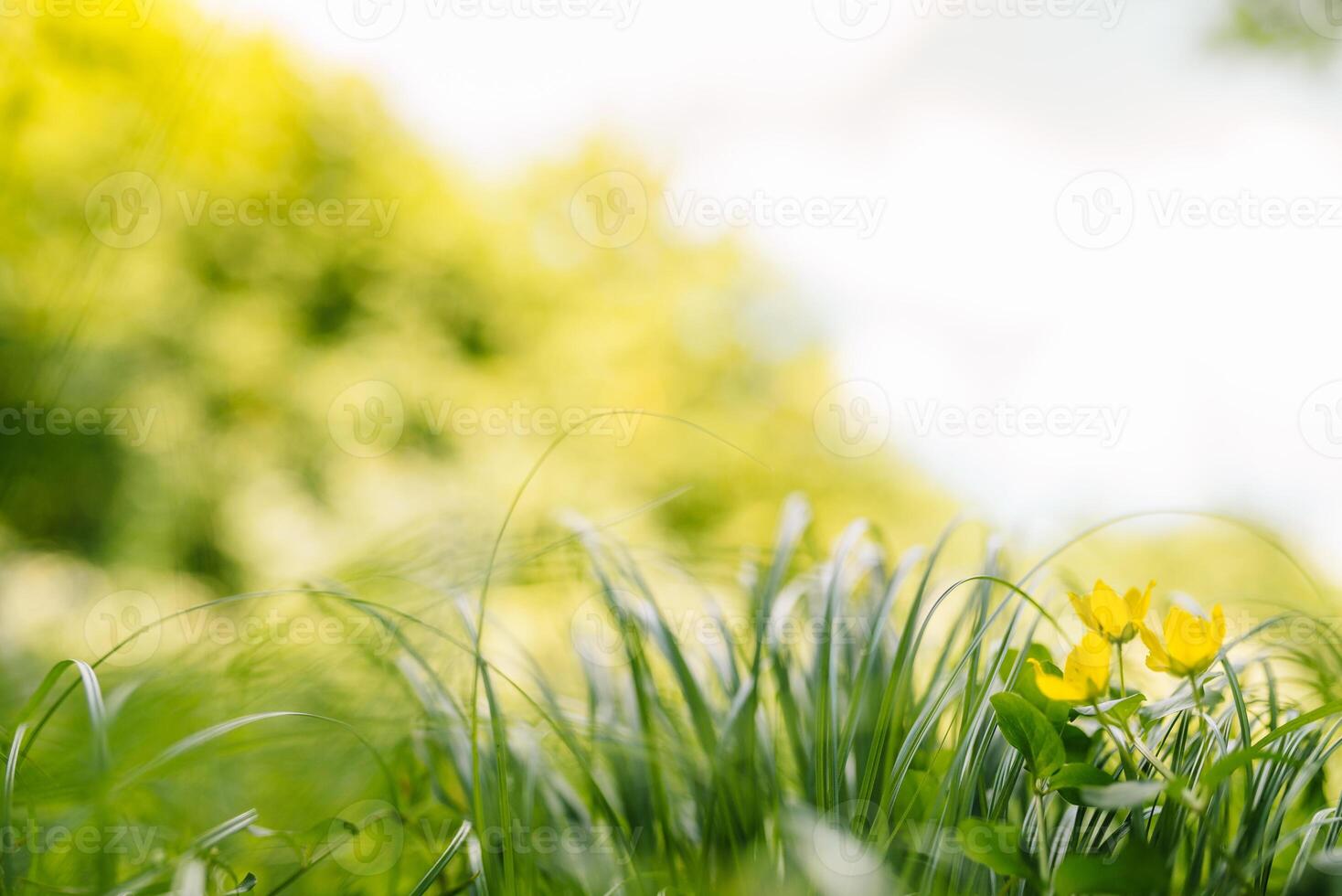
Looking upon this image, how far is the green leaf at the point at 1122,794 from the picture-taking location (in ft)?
0.96

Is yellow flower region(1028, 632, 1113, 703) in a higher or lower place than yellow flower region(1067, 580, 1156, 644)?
lower

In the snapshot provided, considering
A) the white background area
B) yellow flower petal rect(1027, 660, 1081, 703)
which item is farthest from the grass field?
the white background area

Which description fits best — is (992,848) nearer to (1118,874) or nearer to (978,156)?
(1118,874)

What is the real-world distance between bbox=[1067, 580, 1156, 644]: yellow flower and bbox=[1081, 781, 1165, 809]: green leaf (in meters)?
0.08

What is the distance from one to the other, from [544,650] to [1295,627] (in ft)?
3.06

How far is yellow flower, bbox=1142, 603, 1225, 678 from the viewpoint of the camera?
35cm

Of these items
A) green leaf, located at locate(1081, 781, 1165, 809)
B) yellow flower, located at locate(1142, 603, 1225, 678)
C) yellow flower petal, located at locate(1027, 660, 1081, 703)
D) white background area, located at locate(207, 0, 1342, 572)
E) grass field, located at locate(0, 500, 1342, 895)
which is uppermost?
white background area, located at locate(207, 0, 1342, 572)

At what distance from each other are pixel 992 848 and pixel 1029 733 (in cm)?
5

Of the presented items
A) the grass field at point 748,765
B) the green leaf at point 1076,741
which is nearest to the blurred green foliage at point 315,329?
the grass field at point 748,765

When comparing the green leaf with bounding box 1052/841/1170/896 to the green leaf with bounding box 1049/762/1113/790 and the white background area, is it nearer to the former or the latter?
the green leaf with bounding box 1049/762/1113/790

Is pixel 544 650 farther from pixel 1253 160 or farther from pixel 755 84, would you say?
pixel 755 84

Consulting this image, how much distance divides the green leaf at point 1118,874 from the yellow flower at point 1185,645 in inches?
3.4

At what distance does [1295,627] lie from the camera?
2.14 ft

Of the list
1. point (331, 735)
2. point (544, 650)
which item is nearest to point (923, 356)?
point (544, 650)
